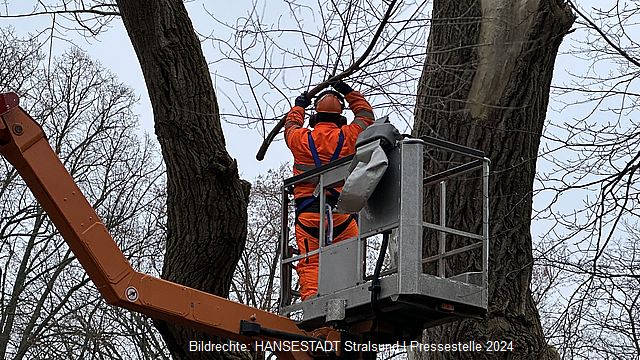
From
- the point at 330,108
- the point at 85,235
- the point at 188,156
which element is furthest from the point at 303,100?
the point at 85,235

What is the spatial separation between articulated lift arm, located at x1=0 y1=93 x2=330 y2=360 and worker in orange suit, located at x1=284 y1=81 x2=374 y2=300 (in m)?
1.28

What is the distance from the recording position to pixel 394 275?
6.88 meters

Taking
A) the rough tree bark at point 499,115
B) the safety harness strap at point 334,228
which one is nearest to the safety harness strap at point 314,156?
the safety harness strap at point 334,228

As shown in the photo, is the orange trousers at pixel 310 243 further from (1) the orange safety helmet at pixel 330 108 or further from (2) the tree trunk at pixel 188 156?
(1) the orange safety helmet at pixel 330 108

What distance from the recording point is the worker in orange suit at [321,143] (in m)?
8.45

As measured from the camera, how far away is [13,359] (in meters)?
22.1

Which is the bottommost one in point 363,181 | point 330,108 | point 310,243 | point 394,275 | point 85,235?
point 394,275

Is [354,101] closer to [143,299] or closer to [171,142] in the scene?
[171,142]

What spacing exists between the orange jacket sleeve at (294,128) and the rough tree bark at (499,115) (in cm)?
108

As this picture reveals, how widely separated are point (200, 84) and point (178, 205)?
3.43 ft

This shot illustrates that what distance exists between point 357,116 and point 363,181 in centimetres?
183

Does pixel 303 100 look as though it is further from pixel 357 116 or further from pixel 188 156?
pixel 188 156

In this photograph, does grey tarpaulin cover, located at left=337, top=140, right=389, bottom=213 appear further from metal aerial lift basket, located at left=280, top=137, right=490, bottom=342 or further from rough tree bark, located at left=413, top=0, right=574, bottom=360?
rough tree bark, located at left=413, top=0, right=574, bottom=360

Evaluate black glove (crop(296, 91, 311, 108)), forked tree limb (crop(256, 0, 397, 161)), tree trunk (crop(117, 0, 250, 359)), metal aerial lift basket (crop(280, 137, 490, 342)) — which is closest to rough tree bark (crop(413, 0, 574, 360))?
forked tree limb (crop(256, 0, 397, 161))
